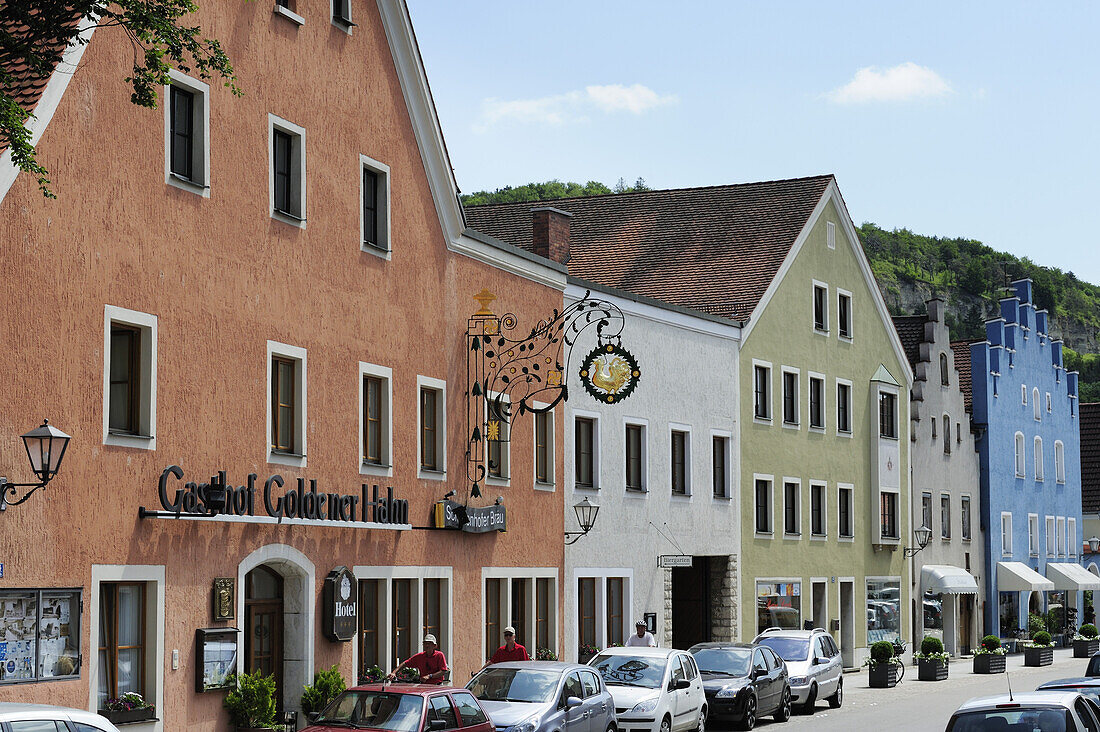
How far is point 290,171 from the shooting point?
24.3 metres

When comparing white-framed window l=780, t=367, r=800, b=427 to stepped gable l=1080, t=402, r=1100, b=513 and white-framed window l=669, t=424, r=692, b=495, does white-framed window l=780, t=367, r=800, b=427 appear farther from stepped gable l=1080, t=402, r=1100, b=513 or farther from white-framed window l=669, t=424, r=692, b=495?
stepped gable l=1080, t=402, r=1100, b=513

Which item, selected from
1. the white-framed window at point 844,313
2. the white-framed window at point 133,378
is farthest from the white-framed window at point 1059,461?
the white-framed window at point 133,378

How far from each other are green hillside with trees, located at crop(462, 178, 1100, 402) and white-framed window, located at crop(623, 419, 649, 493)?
250 ft

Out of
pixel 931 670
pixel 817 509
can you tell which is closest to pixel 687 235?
pixel 817 509

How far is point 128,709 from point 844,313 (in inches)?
1264

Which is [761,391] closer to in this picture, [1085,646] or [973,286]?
[1085,646]

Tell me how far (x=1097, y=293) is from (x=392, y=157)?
118632mm

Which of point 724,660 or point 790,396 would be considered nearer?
point 724,660

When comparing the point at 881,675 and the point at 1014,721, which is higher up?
the point at 1014,721

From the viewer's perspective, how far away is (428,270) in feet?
90.6

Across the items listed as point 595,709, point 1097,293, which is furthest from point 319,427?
point 1097,293

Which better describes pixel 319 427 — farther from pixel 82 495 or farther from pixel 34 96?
pixel 34 96

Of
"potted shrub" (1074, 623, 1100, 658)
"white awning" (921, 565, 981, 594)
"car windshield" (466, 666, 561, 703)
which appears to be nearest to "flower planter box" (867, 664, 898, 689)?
"white awning" (921, 565, 981, 594)

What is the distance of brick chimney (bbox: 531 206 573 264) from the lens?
34719 mm
